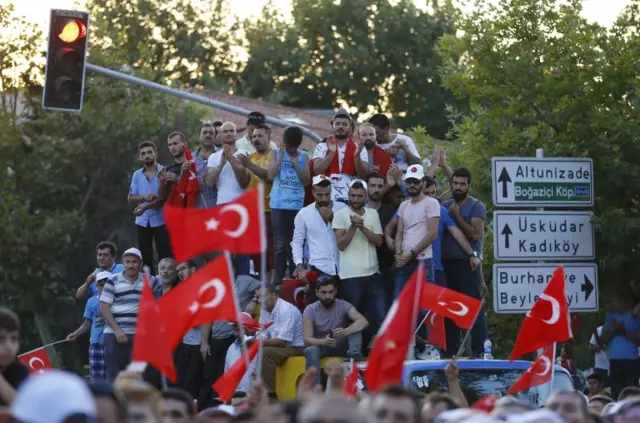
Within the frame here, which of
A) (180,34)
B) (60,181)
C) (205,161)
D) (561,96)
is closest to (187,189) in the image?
(205,161)

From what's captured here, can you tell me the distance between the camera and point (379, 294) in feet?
55.8

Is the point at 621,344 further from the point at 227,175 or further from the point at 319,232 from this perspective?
the point at 227,175

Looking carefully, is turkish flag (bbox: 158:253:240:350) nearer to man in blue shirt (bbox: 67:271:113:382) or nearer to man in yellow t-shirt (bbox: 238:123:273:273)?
man in blue shirt (bbox: 67:271:113:382)

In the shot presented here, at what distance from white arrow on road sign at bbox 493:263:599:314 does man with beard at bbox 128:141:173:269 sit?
477 cm

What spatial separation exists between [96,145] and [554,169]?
27593 mm

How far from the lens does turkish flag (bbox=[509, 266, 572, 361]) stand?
559 inches

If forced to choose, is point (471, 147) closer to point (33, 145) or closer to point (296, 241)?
point (296, 241)

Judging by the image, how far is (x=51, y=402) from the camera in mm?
7230

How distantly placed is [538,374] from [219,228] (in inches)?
128

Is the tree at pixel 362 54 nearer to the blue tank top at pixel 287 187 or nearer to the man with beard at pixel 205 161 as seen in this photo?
the man with beard at pixel 205 161

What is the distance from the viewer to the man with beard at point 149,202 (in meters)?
19.0

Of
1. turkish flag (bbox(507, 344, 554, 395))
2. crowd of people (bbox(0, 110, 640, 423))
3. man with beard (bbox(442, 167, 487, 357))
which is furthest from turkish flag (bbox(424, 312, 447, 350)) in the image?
turkish flag (bbox(507, 344, 554, 395))

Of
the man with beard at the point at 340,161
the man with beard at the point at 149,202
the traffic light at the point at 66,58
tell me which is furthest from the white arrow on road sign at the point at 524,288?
the traffic light at the point at 66,58

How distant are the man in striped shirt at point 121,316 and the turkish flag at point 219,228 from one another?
16.7 feet
